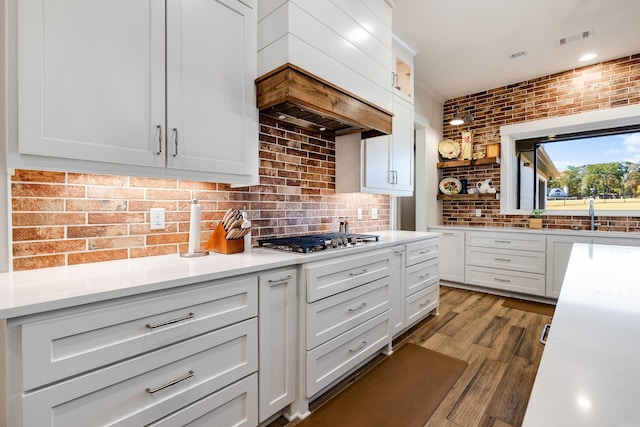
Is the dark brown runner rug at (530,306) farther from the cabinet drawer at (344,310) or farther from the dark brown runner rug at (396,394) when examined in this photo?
the cabinet drawer at (344,310)

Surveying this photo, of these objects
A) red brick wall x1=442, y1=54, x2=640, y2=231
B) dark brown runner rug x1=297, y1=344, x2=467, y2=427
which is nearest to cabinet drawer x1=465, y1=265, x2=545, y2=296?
red brick wall x1=442, y1=54, x2=640, y2=231

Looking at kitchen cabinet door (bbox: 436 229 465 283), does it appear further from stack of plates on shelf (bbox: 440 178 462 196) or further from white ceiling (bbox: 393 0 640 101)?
white ceiling (bbox: 393 0 640 101)

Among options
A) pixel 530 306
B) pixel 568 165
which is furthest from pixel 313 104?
pixel 568 165

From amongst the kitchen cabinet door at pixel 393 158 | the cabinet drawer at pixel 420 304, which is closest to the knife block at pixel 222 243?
the kitchen cabinet door at pixel 393 158

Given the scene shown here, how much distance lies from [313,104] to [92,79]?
3.54 feet

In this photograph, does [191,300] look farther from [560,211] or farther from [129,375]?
[560,211]

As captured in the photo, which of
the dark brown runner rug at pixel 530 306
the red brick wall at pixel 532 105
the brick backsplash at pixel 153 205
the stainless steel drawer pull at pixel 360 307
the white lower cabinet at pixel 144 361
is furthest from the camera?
the red brick wall at pixel 532 105

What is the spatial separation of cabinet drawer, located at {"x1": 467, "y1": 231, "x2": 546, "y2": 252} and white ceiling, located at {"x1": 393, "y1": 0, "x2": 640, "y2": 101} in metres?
2.14

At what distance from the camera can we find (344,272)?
186 centimetres

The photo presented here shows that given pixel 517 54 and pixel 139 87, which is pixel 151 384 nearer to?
pixel 139 87

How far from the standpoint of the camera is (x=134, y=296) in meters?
1.06

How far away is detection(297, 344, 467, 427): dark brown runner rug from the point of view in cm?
167

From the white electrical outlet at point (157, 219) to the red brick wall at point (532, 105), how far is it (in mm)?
4312

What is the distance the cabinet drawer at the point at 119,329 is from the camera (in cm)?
89
